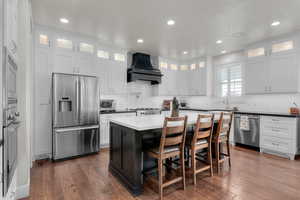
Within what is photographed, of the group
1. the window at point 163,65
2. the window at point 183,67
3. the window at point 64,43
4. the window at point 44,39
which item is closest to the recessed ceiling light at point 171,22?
the window at point 64,43

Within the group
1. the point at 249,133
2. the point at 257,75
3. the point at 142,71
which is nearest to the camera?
the point at 249,133

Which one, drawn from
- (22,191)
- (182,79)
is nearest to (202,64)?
(182,79)

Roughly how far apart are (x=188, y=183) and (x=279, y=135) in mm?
2640

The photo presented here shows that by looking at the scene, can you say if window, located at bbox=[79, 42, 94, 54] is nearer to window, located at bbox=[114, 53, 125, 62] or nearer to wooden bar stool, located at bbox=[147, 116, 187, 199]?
window, located at bbox=[114, 53, 125, 62]

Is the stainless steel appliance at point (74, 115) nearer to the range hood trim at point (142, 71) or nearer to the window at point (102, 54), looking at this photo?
the window at point (102, 54)

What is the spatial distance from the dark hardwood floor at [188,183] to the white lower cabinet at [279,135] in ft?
1.06

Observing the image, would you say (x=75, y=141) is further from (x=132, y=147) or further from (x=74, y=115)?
(x=132, y=147)

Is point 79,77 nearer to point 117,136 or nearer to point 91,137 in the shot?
point 91,137

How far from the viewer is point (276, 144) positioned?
3635mm

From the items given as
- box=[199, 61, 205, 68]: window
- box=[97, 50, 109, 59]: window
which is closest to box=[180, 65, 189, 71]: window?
box=[199, 61, 205, 68]: window

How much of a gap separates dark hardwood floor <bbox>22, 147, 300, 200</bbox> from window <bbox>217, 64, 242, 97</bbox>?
2.57 meters

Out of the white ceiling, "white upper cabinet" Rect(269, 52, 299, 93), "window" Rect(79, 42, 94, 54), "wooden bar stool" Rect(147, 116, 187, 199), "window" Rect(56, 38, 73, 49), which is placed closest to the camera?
"wooden bar stool" Rect(147, 116, 187, 199)

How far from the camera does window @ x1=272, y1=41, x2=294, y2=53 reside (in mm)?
3764

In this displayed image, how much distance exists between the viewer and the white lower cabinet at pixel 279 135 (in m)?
3.41
